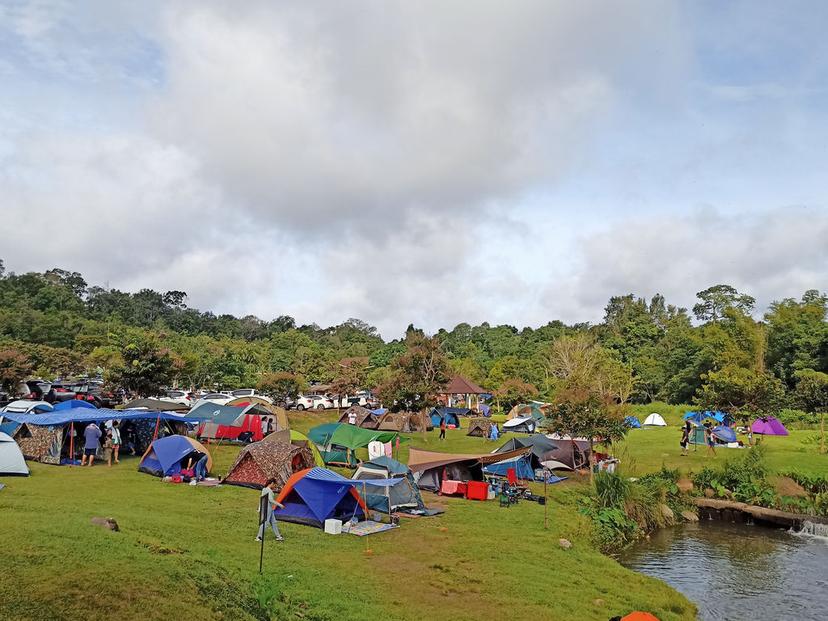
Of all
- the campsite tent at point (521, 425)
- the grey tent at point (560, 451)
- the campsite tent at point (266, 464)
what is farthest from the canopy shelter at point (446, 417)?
the campsite tent at point (266, 464)

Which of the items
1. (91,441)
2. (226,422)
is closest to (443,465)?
(91,441)

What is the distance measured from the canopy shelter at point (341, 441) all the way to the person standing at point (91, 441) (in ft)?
30.8

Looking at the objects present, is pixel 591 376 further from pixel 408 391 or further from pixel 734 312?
pixel 734 312

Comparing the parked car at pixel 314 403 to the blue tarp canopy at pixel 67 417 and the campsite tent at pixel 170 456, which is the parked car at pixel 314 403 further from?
the campsite tent at pixel 170 456

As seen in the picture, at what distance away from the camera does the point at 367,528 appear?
54.5ft

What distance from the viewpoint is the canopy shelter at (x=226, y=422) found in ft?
106

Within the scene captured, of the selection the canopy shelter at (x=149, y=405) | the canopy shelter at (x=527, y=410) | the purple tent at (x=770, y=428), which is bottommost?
the purple tent at (x=770, y=428)

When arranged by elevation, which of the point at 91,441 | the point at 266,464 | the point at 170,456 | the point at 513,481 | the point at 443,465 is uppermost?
the point at 91,441

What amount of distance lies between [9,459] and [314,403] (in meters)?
43.0

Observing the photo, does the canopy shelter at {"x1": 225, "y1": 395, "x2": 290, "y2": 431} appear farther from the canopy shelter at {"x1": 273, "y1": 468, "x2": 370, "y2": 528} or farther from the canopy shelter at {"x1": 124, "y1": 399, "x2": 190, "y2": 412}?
the canopy shelter at {"x1": 273, "y1": 468, "x2": 370, "y2": 528}

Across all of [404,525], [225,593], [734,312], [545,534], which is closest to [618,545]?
[545,534]

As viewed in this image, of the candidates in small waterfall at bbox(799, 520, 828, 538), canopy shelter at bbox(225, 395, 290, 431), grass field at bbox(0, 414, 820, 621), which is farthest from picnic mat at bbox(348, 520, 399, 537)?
canopy shelter at bbox(225, 395, 290, 431)

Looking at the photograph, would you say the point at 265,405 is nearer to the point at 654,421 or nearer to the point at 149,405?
the point at 149,405

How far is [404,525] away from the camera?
58.0 ft
